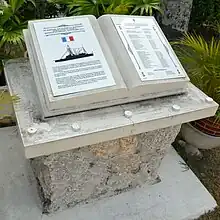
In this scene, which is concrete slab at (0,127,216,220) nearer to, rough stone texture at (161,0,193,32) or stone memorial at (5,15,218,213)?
stone memorial at (5,15,218,213)

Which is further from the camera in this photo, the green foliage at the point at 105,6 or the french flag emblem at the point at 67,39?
the green foliage at the point at 105,6

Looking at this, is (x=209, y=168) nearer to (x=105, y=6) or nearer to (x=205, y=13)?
(x=105, y=6)

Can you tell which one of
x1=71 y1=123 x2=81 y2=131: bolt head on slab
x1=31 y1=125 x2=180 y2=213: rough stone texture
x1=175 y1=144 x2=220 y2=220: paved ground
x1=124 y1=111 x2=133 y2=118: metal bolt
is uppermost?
x1=124 y1=111 x2=133 y2=118: metal bolt

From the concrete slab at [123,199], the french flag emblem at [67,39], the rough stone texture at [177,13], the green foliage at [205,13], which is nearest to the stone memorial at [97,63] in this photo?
the french flag emblem at [67,39]

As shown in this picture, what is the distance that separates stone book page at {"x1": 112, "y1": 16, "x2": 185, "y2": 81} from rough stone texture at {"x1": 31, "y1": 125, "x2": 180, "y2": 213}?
1.27 ft

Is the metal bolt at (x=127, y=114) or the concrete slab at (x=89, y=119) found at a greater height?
the metal bolt at (x=127, y=114)

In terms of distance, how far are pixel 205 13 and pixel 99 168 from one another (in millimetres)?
2895

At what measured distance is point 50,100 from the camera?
1702 mm

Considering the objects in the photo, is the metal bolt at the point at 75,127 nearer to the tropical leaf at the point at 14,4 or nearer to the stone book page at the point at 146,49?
the stone book page at the point at 146,49

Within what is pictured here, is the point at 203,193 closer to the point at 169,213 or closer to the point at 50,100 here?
the point at 169,213

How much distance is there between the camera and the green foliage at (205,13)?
13.7 feet

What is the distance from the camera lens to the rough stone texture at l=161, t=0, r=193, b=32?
4.02 meters

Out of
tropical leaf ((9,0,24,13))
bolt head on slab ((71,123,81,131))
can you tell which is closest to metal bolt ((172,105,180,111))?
bolt head on slab ((71,123,81,131))

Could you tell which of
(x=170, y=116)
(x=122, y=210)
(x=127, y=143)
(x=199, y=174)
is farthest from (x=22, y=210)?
(x=199, y=174)
